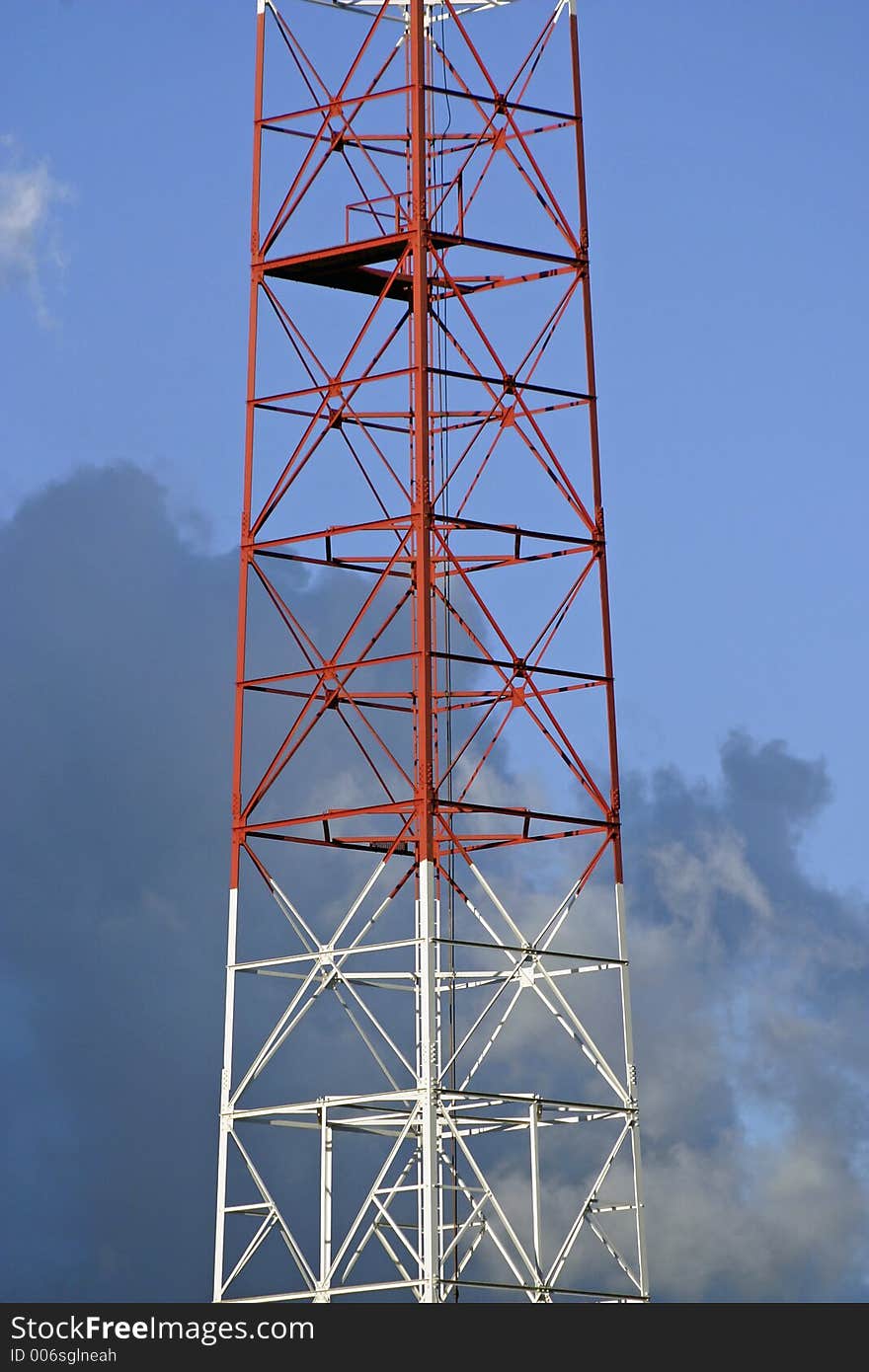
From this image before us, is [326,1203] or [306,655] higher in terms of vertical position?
[306,655]

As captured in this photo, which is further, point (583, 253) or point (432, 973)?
point (583, 253)

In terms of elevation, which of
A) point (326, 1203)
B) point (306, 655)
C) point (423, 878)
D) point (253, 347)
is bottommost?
point (326, 1203)

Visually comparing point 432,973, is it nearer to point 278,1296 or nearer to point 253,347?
point 278,1296

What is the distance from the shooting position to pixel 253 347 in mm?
72688

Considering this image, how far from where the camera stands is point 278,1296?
65.6 meters
